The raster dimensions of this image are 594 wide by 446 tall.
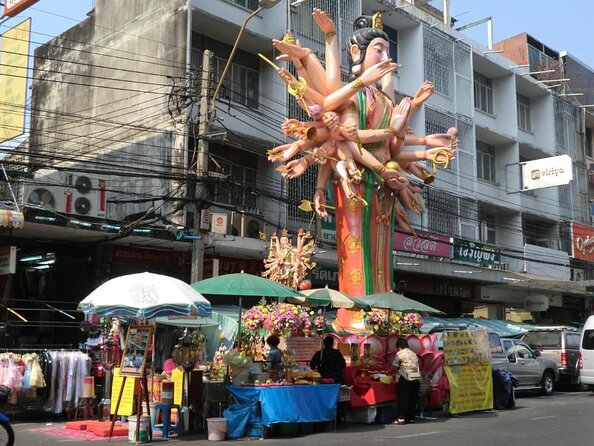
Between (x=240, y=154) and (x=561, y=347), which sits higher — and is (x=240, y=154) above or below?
above

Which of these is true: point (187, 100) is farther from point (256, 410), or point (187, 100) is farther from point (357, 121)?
point (256, 410)

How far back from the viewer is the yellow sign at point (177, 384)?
1181 centimetres

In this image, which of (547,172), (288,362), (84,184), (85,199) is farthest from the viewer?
(547,172)

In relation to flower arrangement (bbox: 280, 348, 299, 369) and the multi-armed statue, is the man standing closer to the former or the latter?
flower arrangement (bbox: 280, 348, 299, 369)

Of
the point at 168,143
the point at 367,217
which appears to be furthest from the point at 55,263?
the point at 367,217

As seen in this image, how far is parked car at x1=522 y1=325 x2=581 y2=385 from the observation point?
2109 centimetres

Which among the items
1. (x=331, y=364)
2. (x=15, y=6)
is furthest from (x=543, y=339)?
(x=15, y=6)

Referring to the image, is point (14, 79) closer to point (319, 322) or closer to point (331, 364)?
point (319, 322)

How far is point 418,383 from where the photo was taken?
13.2 meters

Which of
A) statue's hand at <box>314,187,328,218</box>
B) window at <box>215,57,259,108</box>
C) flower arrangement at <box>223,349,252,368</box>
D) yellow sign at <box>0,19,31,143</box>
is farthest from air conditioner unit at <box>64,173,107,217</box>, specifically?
flower arrangement at <box>223,349,252,368</box>

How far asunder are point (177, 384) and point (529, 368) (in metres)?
11.3

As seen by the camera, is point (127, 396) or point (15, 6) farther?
point (15, 6)

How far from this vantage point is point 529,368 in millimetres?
19312

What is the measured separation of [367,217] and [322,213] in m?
1.10
